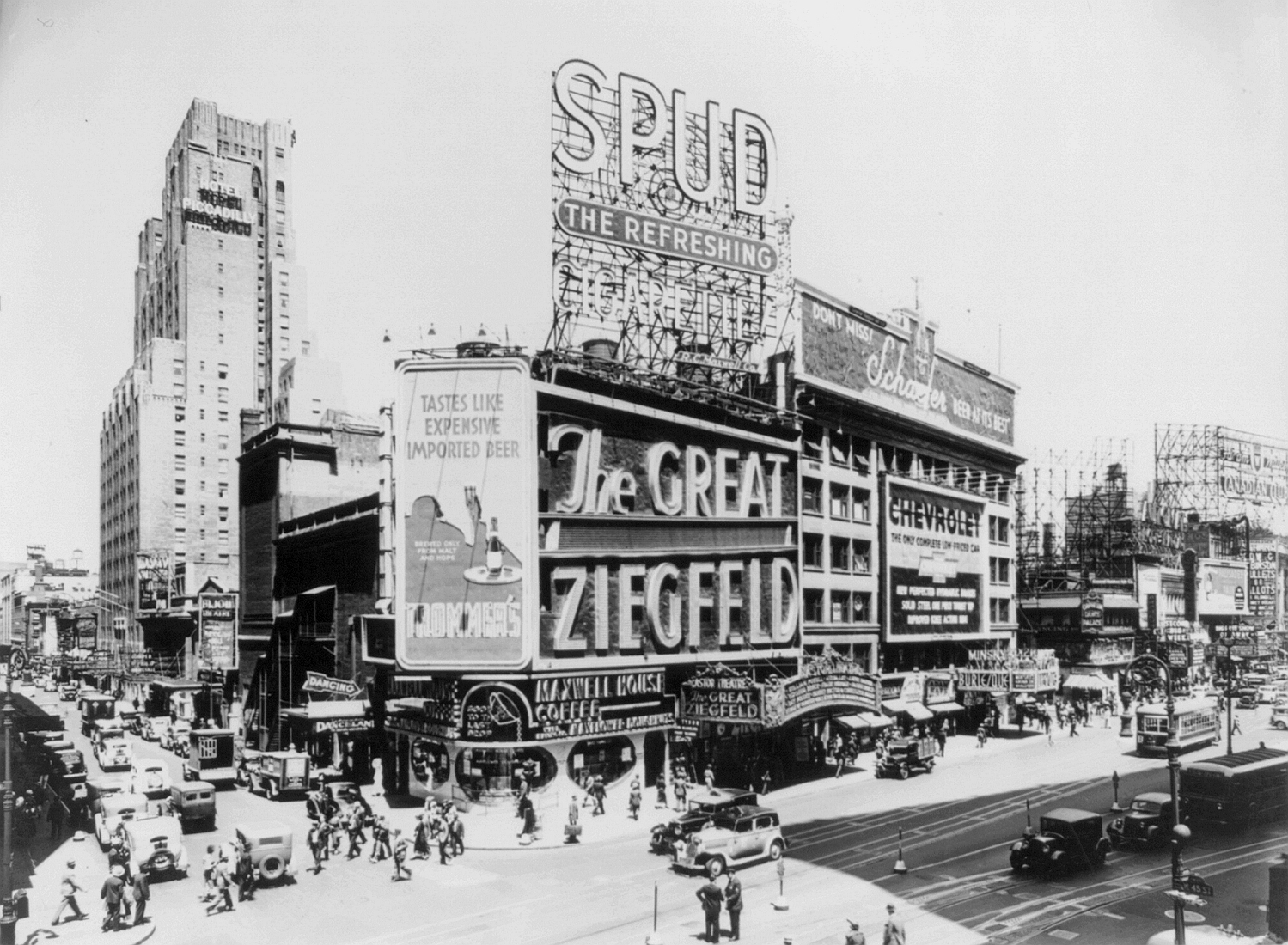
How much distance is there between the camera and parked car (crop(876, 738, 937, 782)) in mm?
44219

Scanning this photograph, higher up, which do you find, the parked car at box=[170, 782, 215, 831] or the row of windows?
the row of windows

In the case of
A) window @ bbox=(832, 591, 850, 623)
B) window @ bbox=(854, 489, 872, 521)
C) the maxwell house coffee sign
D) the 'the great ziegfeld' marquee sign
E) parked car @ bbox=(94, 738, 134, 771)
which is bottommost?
parked car @ bbox=(94, 738, 134, 771)

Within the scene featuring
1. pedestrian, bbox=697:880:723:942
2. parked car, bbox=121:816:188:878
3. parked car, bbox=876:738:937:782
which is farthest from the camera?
parked car, bbox=876:738:937:782

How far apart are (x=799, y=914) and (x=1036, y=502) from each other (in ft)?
232

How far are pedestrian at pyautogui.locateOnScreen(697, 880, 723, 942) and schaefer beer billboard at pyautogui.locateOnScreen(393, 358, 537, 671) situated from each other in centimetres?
1439

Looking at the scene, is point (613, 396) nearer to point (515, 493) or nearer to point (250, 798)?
point (515, 493)

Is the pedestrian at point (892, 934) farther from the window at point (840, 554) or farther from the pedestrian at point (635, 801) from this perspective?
the window at point (840, 554)

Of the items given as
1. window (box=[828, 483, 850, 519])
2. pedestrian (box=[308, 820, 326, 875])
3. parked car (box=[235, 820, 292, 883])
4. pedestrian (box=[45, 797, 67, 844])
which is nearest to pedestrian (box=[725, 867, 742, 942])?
parked car (box=[235, 820, 292, 883])

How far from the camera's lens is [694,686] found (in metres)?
41.1

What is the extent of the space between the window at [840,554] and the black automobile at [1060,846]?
24.7 m

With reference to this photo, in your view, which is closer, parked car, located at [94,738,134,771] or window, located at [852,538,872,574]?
parked car, located at [94,738,134,771]

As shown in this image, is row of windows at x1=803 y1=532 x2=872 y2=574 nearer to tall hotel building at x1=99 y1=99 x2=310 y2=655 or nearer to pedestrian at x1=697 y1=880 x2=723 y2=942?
pedestrian at x1=697 y1=880 x2=723 y2=942

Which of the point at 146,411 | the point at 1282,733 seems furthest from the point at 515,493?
the point at 146,411

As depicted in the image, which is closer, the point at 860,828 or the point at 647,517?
the point at 860,828
